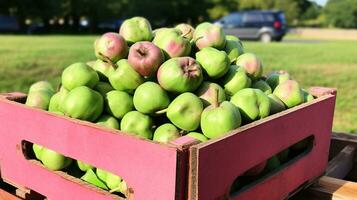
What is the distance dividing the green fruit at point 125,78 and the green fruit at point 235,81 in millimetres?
346

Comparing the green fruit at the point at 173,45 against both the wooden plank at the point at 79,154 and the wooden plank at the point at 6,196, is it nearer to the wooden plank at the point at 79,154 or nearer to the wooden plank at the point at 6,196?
the wooden plank at the point at 79,154

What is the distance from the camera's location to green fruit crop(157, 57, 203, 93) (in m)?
1.45

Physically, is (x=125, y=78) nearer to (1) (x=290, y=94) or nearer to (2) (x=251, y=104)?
(2) (x=251, y=104)

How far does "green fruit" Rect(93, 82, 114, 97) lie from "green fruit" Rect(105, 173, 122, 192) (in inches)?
13.4

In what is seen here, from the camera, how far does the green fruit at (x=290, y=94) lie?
66.6 inches

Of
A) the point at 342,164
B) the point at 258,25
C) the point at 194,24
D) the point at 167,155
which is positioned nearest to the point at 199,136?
the point at 167,155

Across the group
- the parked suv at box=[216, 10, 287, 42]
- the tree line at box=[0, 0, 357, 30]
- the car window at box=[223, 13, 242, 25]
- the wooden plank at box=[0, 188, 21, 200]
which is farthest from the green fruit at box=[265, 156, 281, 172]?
the tree line at box=[0, 0, 357, 30]

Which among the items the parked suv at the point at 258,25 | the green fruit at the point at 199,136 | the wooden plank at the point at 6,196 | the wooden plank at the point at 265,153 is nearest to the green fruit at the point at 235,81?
the wooden plank at the point at 265,153

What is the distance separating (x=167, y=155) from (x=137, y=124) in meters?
0.37

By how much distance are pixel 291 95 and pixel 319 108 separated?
4.8 inches

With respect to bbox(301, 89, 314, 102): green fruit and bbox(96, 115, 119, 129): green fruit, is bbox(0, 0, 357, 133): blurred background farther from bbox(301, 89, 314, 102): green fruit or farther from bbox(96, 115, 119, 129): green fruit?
bbox(96, 115, 119, 129): green fruit

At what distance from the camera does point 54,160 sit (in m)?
1.47

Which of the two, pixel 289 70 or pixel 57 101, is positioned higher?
pixel 57 101

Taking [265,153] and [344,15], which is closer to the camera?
[265,153]
